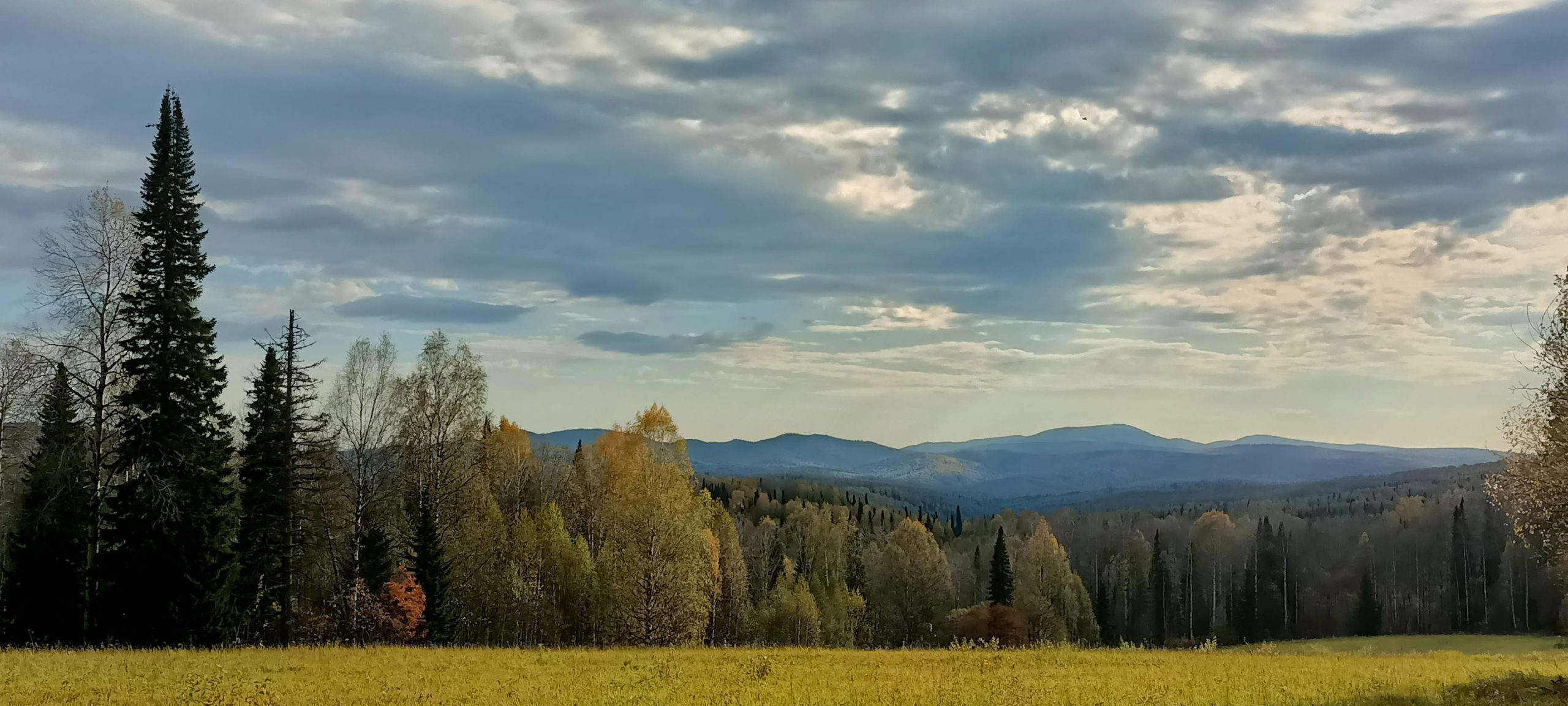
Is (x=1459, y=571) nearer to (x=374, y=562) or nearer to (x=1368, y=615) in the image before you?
(x=1368, y=615)

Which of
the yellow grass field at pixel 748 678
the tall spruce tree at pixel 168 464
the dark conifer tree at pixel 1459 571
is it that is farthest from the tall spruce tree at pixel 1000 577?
the dark conifer tree at pixel 1459 571

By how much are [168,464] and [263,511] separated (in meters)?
5.92

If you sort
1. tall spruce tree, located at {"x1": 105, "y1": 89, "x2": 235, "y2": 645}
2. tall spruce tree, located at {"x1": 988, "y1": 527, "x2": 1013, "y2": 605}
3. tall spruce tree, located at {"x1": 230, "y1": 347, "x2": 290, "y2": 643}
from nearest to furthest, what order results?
tall spruce tree, located at {"x1": 105, "y1": 89, "x2": 235, "y2": 645} < tall spruce tree, located at {"x1": 230, "y1": 347, "x2": 290, "y2": 643} < tall spruce tree, located at {"x1": 988, "y1": 527, "x2": 1013, "y2": 605}

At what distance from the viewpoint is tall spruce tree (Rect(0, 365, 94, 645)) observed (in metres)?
35.8

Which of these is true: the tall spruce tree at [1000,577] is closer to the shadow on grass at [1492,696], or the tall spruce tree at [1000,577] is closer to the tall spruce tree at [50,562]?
the shadow on grass at [1492,696]

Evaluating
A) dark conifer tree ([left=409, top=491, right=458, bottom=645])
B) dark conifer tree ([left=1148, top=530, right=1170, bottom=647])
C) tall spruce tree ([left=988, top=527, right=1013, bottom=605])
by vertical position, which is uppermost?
dark conifer tree ([left=409, top=491, right=458, bottom=645])

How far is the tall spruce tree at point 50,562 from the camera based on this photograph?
35844 mm

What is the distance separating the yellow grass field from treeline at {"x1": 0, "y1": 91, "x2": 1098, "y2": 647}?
6.64 m

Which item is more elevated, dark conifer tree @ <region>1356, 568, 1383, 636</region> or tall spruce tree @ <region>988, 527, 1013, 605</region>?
tall spruce tree @ <region>988, 527, 1013, 605</region>

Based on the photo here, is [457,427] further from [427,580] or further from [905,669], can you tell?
[905,669]

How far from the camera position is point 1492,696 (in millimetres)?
18797

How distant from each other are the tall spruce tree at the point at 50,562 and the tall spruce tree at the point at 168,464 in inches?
118

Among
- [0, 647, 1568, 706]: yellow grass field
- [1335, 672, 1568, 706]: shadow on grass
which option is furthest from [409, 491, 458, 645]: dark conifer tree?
[1335, 672, 1568, 706]: shadow on grass

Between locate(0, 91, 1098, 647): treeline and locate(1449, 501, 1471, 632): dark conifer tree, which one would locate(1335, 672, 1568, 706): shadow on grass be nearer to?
locate(0, 91, 1098, 647): treeline
